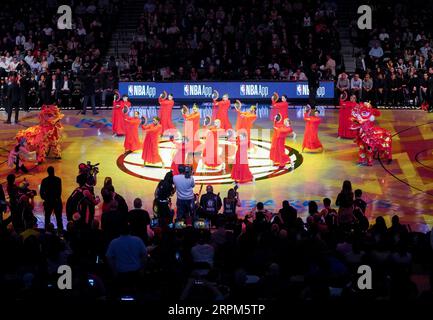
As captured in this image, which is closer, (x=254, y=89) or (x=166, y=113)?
(x=166, y=113)

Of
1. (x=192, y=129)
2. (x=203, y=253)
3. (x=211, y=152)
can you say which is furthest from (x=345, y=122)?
(x=203, y=253)

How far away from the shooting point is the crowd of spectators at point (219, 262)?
8.22 metres

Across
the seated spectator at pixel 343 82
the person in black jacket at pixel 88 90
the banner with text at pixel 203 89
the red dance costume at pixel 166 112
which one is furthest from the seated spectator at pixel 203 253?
the banner with text at pixel 203 89

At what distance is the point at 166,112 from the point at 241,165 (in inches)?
211

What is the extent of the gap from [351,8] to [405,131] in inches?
409

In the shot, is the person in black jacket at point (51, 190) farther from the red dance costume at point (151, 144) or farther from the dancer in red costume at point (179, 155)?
the red dance costume at point (151, 144)

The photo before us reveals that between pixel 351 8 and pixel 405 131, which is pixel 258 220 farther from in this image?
pixel 351 8

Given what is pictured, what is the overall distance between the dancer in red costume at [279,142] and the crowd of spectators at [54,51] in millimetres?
8616

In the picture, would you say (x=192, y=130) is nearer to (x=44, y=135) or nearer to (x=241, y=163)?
(x=241, y=163)

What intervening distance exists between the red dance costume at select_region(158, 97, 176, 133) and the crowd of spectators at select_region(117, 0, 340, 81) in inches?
215

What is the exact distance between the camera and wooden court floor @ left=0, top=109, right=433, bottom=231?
51.1 ft

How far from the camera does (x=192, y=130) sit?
1977cm
